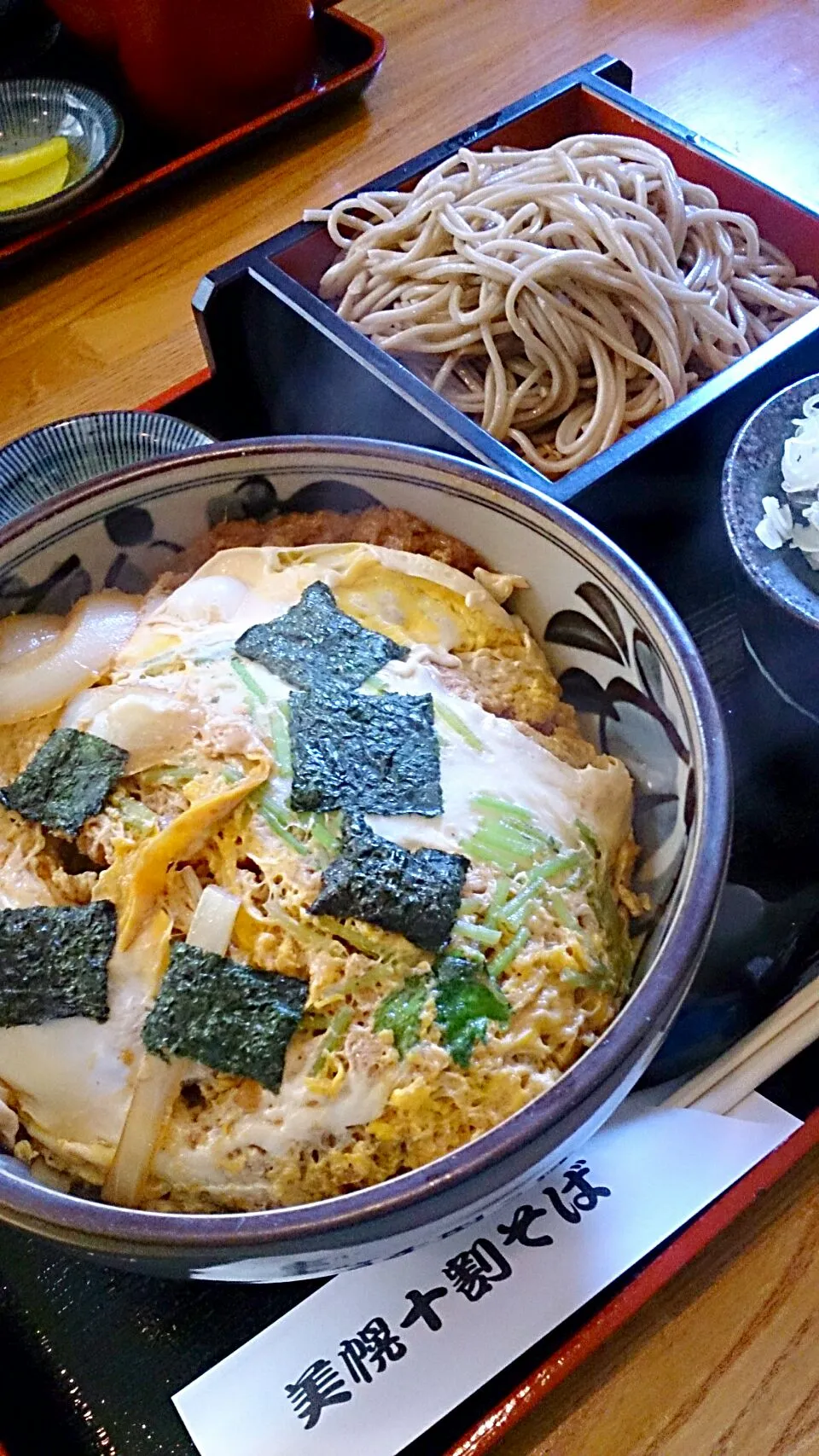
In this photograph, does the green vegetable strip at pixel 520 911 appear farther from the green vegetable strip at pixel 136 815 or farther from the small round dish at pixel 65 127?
the small round dish at pixel 65 127

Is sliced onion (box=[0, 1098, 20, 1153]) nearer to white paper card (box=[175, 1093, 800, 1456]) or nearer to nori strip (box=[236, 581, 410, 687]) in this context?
Result: white paper card (box=[175, 1093, 800, 1456])

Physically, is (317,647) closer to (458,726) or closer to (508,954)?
(458,726)

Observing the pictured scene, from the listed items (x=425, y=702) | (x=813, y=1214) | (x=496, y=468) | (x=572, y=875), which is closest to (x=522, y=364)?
(x=496, y=468)

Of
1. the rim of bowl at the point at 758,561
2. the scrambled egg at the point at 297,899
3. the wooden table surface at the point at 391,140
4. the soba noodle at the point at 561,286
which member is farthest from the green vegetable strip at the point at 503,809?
the wooden table surface at the point at 391,140

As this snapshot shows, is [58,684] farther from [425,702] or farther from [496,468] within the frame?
[496,468]

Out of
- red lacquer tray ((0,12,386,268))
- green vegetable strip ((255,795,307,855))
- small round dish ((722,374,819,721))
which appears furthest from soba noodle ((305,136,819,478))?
green vegetable strip ((255,795,307,855))

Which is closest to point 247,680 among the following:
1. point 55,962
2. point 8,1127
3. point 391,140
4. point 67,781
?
point 67,781
